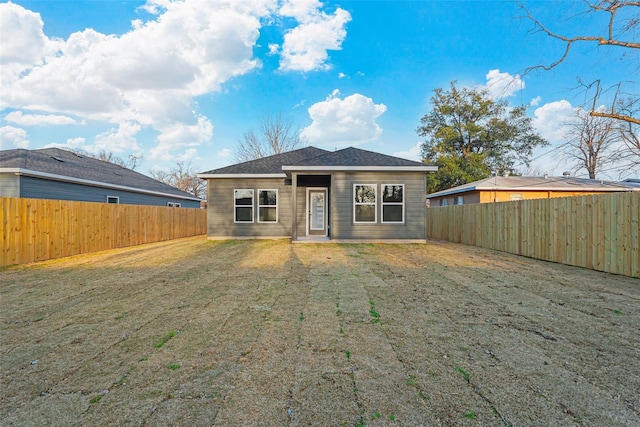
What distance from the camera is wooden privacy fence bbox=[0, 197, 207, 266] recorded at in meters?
7.22

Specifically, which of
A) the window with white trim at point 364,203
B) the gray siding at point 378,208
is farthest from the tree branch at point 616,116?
the window with white trim at point 364,203

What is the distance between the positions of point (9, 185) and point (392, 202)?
13522mm

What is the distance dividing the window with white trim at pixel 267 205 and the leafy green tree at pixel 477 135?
16.7 m

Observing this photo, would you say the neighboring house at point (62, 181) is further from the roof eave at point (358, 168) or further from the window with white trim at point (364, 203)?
the window with white trim at point (364, 203)

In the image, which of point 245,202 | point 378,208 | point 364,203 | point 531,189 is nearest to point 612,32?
point 378,208

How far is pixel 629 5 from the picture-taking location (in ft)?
27.9

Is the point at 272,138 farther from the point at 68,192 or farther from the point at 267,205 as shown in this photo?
the point at 68,192

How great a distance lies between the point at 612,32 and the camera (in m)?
8.94

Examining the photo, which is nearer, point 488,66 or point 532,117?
point 488,66

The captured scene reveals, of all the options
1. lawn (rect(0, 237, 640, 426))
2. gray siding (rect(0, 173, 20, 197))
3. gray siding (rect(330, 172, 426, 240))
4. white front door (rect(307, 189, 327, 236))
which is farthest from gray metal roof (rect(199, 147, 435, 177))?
lawn (rect(0, 237, 640, 426))

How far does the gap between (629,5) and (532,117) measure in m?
19.2

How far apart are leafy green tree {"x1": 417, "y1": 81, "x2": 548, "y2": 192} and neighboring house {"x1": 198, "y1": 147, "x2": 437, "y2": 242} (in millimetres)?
15063

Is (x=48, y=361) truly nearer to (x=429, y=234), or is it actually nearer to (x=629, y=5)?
(x=629, y=5)

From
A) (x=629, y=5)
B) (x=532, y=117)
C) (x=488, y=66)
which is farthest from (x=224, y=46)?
(x=532, y=117)
